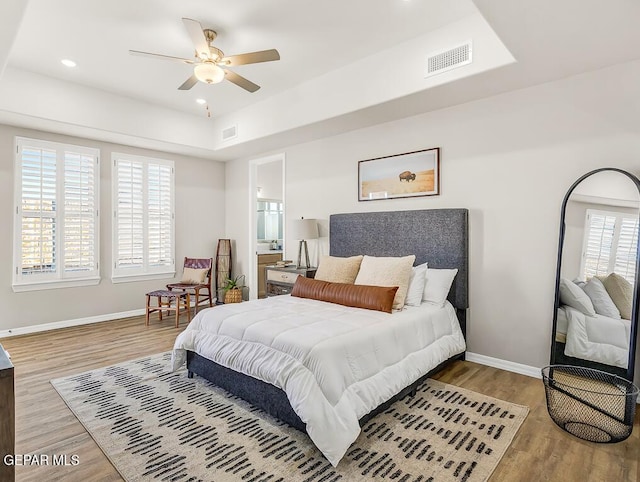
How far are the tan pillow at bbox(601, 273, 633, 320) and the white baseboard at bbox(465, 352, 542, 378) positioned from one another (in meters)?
0.88

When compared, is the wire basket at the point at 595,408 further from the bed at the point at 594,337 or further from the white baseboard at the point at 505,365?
the white baseboard at the point at 505,365

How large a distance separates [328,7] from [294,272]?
288 centimetres

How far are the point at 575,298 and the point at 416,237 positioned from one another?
1.47 m

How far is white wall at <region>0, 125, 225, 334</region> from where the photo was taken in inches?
174

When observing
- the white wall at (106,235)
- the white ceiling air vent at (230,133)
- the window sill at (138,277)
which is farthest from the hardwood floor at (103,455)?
the white ceiling air vent at (230,133)

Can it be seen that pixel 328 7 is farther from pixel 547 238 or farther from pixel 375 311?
pixel 547 238

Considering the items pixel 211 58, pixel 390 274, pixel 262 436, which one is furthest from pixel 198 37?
pixel 262 436

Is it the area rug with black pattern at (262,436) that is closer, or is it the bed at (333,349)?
the area rug with black pattern at (262,436)

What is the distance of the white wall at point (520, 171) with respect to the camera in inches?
114

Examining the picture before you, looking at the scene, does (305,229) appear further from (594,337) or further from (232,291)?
(594,337)

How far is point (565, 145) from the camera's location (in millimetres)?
3061

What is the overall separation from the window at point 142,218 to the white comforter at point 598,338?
5.40 m

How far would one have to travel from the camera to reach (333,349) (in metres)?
Result: 2.17

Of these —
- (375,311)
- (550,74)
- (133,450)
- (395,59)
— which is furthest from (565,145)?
(133,450)
